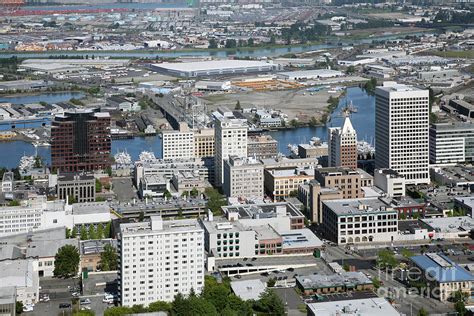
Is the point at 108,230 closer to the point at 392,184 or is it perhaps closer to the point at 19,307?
the point at 19,307

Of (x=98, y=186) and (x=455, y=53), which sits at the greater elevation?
(x=455, y=53)

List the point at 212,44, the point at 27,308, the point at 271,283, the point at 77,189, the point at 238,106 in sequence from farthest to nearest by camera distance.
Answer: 1. the point at 212,44
2. the point at 238,106
3. the point at 77,189
4. the point at 271,283
5. the point at 27,308

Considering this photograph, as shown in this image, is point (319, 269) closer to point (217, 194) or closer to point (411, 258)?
point (411, 258)

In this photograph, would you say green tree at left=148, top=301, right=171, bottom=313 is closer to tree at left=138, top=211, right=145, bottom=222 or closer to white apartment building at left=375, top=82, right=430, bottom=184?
tree at left=138, top=211, right=145, bottom=222

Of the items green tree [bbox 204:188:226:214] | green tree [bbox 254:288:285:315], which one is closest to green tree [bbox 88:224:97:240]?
green tree [bbox 204:188:226:214]

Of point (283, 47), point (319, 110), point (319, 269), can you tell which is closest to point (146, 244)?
point (319, 269)

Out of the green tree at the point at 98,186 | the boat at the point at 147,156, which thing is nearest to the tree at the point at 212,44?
the boat at the point at 147,156

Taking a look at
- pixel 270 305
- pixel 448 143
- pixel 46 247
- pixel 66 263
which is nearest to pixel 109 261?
pixel 66 263
